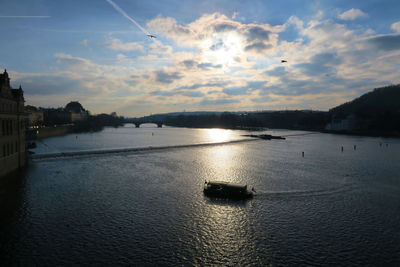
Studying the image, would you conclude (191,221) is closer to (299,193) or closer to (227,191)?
(227,191)

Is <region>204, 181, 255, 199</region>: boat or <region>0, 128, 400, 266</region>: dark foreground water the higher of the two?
<region>204, 181, 255, 199</region>: boat

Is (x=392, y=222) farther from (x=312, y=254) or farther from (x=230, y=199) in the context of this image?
(x=230, y=199)

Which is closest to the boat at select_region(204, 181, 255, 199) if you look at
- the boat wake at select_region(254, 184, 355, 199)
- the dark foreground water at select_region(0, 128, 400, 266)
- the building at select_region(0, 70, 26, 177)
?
the dark foreground water at select_region(0, 128, 400, 266)

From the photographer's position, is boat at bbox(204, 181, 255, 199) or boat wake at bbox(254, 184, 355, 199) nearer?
boat at bbox(204, 181, 255, 199)

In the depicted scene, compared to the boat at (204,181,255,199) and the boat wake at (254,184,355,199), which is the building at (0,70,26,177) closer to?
the boat at (204,181,255,199)

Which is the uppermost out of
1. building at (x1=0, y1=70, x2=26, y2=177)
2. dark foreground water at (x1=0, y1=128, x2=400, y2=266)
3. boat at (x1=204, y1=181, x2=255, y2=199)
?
building at (x1=0, y1=70, x2=26, y2=177)

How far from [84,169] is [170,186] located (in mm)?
26935

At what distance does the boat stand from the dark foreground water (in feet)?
6.13

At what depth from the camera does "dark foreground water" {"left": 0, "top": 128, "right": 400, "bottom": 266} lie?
79.4 ft

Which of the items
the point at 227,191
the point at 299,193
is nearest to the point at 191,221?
the point at 227,191

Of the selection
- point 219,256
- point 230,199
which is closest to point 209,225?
point 219,256

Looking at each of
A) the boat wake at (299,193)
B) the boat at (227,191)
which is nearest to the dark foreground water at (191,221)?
the boat wake at (299,193)

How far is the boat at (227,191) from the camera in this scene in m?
42.0

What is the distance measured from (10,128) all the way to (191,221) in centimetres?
4574
